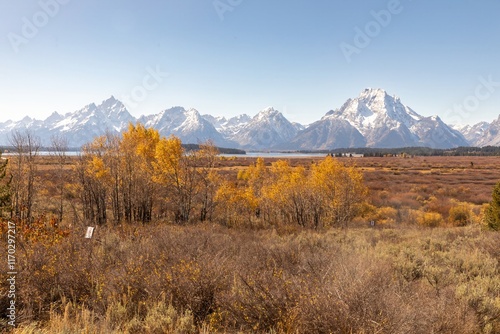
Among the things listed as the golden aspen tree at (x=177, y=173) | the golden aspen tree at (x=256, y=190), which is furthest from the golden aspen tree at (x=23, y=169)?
the golden aspen tree at (x=256, y=190)

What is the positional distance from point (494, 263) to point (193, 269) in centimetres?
825

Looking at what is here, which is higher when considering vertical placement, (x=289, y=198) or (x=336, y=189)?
(x=336, y=189)

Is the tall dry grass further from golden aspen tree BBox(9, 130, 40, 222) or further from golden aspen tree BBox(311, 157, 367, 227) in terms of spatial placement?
golden aspen tree BBox(311, 157, 367, 227)

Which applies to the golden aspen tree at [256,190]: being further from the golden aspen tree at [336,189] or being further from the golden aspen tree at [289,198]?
the golden aspen tree at [336,189]

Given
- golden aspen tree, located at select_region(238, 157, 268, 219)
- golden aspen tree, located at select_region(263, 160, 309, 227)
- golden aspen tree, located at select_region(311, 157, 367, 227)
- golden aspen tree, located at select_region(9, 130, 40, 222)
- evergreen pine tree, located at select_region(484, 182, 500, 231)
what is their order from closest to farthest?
1. evergreen pine tree, located at select_region(484, 182, 500, 231)
2. golden aspen tree, located at select_region(9, 130, 40, 222)
3. golden aspen tree, located at select_region(263, 160, 309, 227)
4. golden aspen tree, located at select_region(311, 157, 367, 227)
5. golden aspen tree, located at select_region(238, 157, 268, 219)

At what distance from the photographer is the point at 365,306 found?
4332 mm

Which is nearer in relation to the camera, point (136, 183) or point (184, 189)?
point (136, 183)

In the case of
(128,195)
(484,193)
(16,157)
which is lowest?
(484,193)

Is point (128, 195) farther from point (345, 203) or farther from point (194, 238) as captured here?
point (345, 203)

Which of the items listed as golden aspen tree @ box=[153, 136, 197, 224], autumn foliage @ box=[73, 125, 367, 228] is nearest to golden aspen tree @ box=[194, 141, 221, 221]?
autumn foliage @ box=[73, 125, 367, 228]

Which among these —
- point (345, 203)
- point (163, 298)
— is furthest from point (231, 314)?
point (345, 203)

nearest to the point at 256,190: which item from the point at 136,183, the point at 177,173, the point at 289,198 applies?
the point at 289,198

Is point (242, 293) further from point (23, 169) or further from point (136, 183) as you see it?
point (136, 183)

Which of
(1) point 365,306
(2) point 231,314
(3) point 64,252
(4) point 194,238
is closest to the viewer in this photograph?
(1) point 365,306
